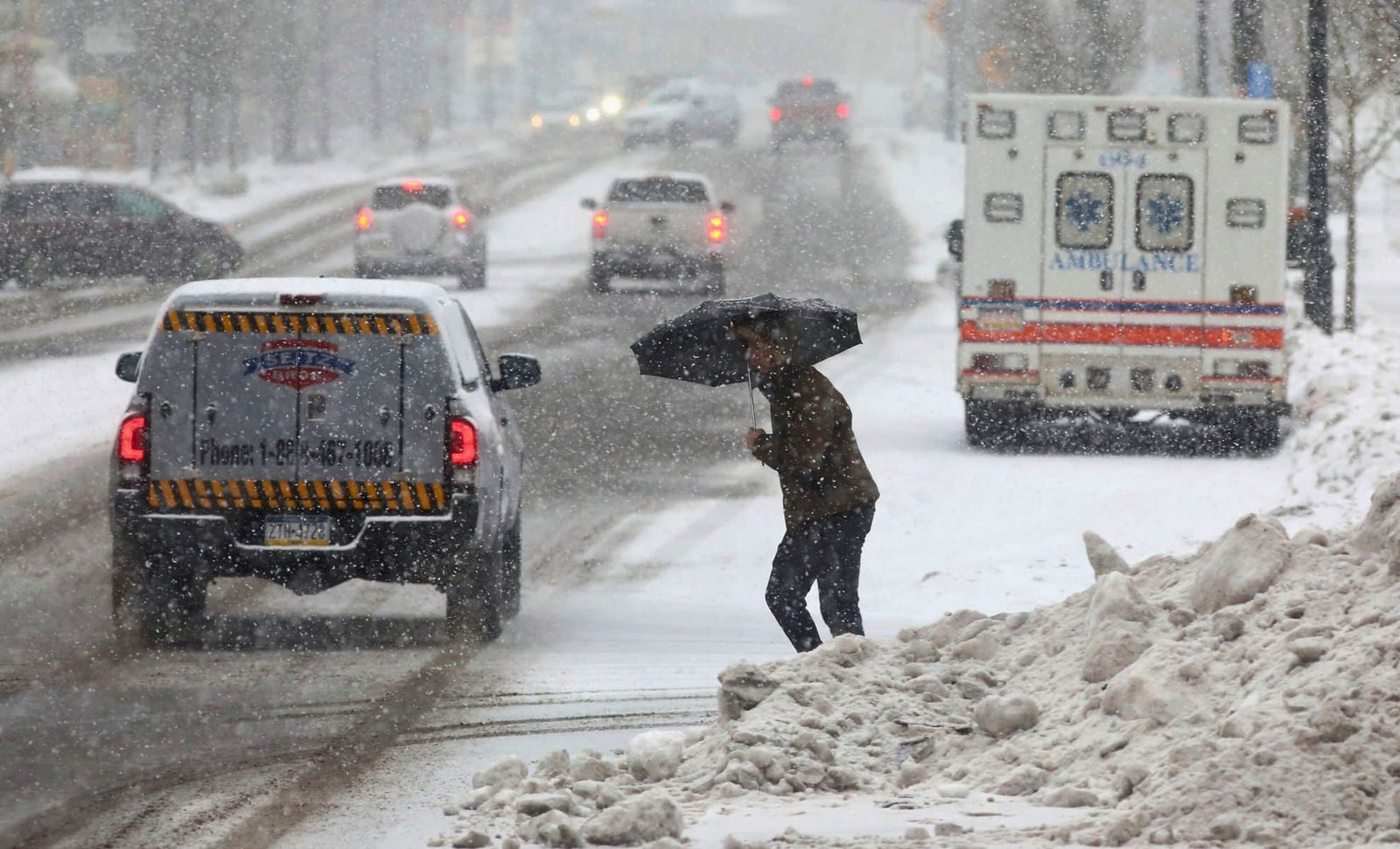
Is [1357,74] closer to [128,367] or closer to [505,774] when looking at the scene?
[128,367]

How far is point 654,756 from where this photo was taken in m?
7.93

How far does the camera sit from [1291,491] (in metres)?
16.6

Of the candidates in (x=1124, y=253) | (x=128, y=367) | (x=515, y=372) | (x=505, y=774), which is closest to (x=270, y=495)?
(x=128, y=367)

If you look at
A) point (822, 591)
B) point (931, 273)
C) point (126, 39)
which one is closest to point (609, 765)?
point (822, 591)

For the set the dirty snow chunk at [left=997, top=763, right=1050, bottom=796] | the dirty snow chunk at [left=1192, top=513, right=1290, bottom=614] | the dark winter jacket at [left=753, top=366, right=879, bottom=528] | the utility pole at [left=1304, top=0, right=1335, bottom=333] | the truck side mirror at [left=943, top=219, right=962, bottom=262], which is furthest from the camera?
the utility pole at [left=1304, top=0, right=1335, bottom=333]

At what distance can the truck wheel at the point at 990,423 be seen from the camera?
20.1 meters

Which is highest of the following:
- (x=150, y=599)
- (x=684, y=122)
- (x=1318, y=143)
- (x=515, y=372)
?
(x=1318, y=143)

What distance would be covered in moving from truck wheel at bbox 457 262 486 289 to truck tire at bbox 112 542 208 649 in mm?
23783

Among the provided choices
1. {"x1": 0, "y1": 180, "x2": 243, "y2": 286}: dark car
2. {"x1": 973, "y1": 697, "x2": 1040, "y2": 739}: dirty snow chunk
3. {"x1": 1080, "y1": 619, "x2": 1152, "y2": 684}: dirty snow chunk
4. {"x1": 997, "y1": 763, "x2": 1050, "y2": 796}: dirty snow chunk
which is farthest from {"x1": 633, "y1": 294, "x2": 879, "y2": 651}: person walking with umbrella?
{"x1": 0, "y1": 180, "x2": 243, "y2": 286}: dark car

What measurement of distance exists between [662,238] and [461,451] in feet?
77.2

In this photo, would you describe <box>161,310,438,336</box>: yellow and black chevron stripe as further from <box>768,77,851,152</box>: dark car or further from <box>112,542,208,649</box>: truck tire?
<box>768,77,851,152</box>: dark car

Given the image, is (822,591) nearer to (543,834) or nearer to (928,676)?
(928,676)

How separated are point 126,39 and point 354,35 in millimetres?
19022

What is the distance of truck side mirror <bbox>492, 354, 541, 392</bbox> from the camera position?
40.8ft
